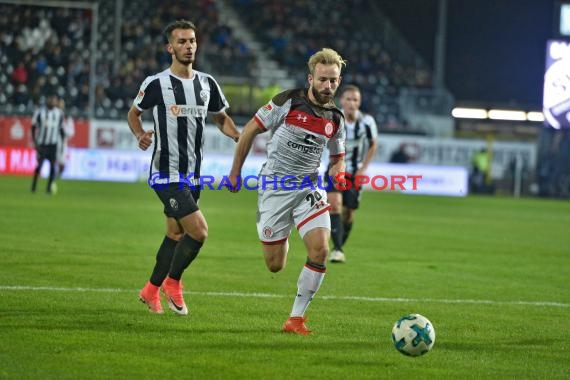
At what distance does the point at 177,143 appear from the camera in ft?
30.2

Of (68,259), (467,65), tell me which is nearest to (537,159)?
(467,65)

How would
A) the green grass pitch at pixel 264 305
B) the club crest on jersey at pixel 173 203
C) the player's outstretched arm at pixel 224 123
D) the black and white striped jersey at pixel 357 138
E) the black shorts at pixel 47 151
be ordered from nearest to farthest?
the green grass pitch at pixel 264 305 < the club crest on jersey at pixel 173 203 < the player's outstretched arm at pixel 224 123 < the black and white striped jersey at pixel 357 138 < the black shorts at pixel 47 151

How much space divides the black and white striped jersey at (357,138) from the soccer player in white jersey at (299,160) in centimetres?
565

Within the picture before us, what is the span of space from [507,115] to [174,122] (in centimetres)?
3480

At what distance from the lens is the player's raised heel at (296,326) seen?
8422 mm

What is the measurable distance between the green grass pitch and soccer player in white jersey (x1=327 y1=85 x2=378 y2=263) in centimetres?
44

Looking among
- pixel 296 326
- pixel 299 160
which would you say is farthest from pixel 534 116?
pixel 296 326

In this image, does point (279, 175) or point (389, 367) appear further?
point (279, 175)

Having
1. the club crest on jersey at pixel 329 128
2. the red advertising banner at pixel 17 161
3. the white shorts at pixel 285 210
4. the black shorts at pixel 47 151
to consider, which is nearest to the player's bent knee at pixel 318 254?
the white shorts at pixel 285 210

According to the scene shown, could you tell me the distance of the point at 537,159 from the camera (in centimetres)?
3950

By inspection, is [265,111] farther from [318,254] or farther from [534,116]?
[534,116]

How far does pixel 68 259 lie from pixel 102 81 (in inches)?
985

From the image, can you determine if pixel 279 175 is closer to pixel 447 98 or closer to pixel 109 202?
pixel 109 202

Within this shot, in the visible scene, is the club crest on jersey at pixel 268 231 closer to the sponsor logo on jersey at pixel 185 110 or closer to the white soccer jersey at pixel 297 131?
the white soccer jersey at pixel 297 131
